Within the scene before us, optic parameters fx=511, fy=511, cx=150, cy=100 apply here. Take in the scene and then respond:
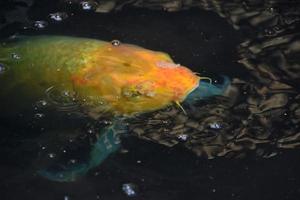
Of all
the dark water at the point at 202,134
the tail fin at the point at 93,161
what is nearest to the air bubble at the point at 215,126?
the dark water at the point at 202,134

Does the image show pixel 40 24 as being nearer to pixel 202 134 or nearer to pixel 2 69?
pixel 2 69

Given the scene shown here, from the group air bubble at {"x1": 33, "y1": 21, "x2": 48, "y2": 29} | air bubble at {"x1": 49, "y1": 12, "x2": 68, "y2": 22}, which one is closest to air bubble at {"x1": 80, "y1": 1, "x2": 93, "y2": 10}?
air bubble at {"x1": 49, "y1": 12, "x2": 68, "y2": 22}

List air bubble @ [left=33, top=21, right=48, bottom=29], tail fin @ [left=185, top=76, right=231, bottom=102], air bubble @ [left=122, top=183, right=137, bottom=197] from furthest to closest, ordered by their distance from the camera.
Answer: air bubble @ [left=33, top=21, right=48, bottom=29] → tail fin @ [left=185, top=76, right=231, bottom=102] → air bubble @ [left=122, top=183, right=137, bottom=197]

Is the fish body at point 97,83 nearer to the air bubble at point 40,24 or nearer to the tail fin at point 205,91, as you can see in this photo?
the tail fin at point 205,91

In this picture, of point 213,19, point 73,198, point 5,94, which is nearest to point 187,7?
point 213,19

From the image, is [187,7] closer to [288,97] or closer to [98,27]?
[98,27]

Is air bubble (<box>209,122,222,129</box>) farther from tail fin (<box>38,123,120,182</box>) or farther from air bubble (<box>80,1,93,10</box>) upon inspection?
air bubble (<box>80,1,93,10</box>)

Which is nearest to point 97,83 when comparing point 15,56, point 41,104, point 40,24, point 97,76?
point 97,76
